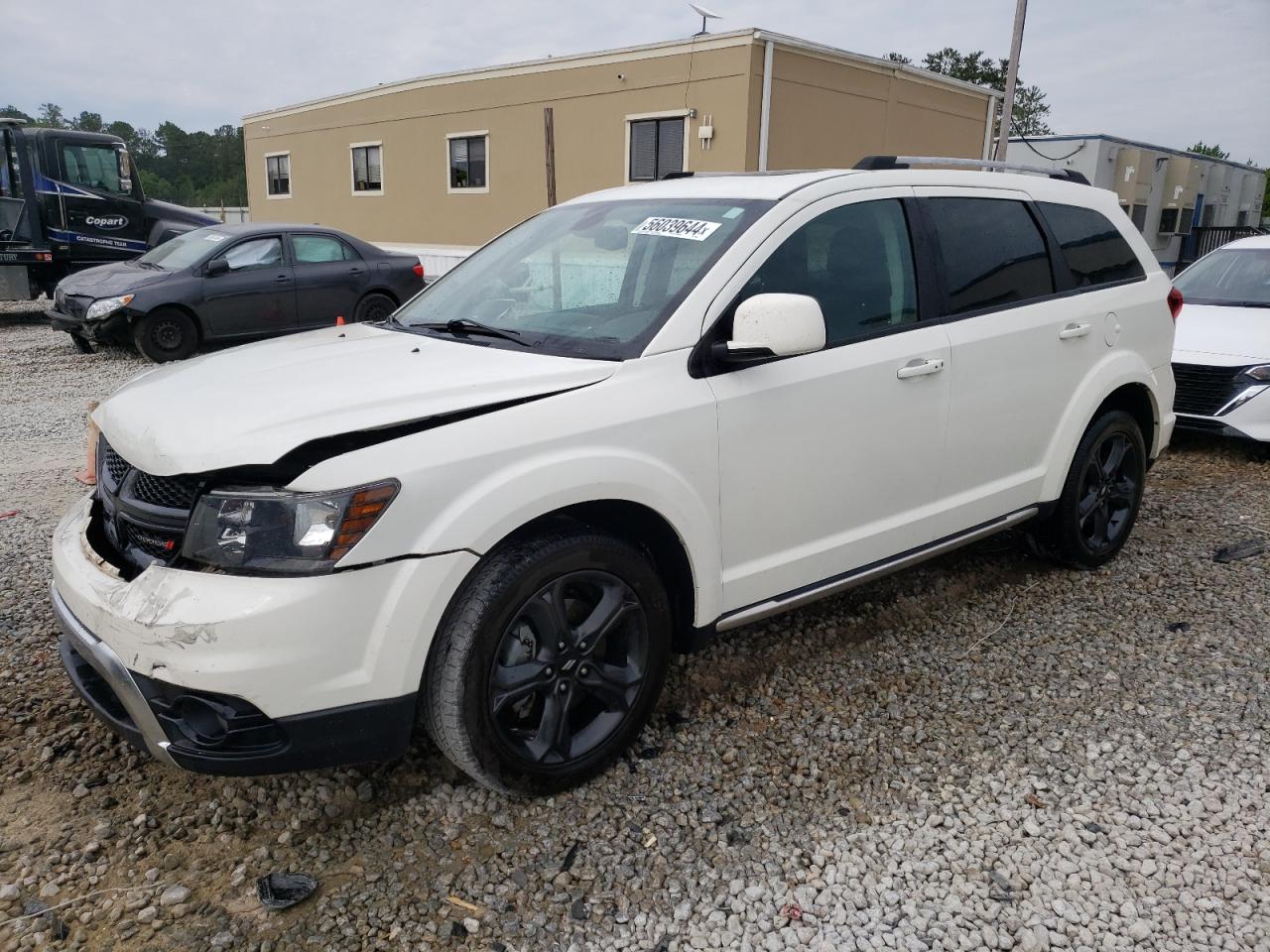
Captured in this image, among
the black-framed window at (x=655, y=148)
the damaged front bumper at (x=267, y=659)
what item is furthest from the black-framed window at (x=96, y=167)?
the damaged front bumper at (x=267, y=659)

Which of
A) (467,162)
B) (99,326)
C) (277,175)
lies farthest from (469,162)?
(99,326)

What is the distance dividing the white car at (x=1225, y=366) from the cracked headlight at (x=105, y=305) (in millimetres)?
9976

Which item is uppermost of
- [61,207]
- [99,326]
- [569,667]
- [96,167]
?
[96,167]

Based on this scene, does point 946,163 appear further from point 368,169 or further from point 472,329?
point 368,169

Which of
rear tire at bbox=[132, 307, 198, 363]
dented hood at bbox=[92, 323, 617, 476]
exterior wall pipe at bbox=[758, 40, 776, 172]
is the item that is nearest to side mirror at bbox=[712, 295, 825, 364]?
dented hood at bbox=[92, 323, 617, 476]

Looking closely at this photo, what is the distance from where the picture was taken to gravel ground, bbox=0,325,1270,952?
239cm

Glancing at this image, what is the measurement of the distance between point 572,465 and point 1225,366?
19.9 ft

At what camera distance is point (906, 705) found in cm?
345

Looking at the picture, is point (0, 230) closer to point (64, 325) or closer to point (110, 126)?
point (64, 325)

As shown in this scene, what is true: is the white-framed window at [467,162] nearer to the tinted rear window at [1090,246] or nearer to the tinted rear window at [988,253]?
the tinted rear window at [1090,246]

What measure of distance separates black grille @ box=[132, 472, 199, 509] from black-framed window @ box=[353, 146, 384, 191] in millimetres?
22699

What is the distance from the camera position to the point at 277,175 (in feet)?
92.0

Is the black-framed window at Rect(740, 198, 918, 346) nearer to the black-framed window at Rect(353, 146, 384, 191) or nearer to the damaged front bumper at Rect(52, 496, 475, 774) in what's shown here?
the damaged front bumper at Rect(52, 496, 475, 774)

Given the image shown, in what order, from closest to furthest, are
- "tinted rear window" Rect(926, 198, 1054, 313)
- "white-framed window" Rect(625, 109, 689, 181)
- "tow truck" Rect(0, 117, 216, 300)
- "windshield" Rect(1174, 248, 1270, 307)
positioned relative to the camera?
"tinted rear window" Rect(926, 198, 1054, 313) → "windshield" Rect(1174, 248, 1270, 307) → "tow truck" Rect(0, 117, 216, 300) → "white-framed window" Rect(625, 109, 689, 181)
